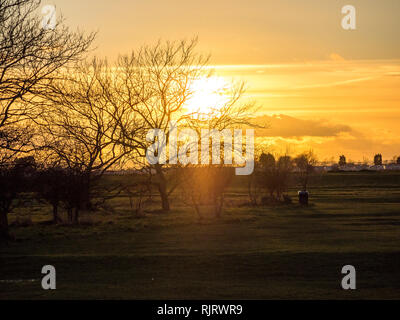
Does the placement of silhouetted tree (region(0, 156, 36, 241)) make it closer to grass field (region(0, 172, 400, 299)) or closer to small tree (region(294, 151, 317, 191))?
grass field (region(0, 172, 400, 299))

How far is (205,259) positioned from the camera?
22625mm

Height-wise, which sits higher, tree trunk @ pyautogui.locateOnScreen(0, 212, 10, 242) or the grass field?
tree trunk @ pyautogui.locateOnScreen(0, 212, 10, 242)

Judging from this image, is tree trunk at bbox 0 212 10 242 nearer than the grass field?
No

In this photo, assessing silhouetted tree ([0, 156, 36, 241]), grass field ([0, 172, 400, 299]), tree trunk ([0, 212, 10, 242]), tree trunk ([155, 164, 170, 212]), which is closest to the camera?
grass field ([0, 172, 400, 299])

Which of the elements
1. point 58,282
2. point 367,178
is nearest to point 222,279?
point 58,282

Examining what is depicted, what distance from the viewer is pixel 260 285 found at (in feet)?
57.8

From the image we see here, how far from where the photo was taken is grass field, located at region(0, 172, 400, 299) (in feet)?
54.3

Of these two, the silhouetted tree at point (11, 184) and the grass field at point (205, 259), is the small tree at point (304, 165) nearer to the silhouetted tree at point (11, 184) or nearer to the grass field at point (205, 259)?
the grass field at point (205, 259)

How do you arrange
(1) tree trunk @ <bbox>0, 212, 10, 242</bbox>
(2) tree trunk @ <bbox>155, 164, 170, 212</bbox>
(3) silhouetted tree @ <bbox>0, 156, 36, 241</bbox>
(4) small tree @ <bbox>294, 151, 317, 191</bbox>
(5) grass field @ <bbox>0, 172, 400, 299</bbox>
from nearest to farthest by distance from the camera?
(5) grass field @ <bbox>0, 172, 400, 299</bbox> → (3) silhouetted tree @ <bbox>0, 156, 36, 241</bbox> → (1) tree trunk @ <bbox>0, 212, 10, 242</bbox> → (2) tree trunk @ <bbox>155, 164, 170, 212</bbox> → (4) small tree @ <bbox>294, 151, 317, 191</bbox>

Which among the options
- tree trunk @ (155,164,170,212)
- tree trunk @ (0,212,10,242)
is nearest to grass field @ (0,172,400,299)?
tree trunk @ (0,212,10,242)

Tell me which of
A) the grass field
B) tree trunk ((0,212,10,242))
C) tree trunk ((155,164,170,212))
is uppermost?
tree trunk ((155,164,170,212))

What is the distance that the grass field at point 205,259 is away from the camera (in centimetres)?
1655

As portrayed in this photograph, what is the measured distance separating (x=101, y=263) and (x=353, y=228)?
1564 cm
